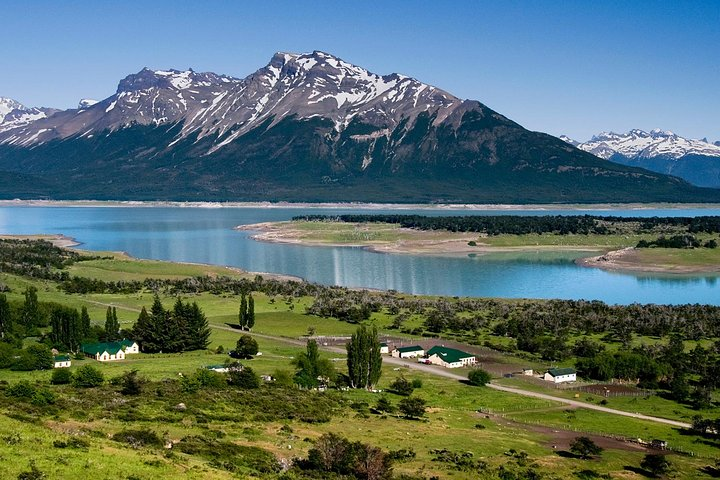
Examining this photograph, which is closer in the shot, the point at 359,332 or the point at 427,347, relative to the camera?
the point at 359,332

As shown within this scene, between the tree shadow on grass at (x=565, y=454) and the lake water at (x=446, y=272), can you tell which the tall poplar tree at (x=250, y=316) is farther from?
the tree shadow on grass at (x=565, y=454)

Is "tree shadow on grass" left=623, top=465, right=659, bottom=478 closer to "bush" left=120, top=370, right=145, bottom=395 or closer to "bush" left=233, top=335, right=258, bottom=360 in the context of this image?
"bush" left=120, top=370, right=145, bottom=395

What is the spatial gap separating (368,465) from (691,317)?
209 feet

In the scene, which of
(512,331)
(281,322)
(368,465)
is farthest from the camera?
(281,322)

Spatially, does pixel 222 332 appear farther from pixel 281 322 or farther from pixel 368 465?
pixel 368 465

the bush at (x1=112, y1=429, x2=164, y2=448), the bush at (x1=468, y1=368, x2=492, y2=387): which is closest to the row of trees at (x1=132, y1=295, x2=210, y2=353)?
the bush at (x1=468, y1=368, x2=492, y2=387)

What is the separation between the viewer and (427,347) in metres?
71.7

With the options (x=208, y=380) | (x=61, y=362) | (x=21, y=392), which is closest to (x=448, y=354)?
(x=208, y=380)

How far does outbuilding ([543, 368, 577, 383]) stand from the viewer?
5966cm

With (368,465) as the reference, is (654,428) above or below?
below

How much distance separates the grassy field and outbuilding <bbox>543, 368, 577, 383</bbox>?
4.67 m

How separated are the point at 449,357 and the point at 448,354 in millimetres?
477

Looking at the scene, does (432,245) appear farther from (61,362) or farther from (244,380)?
(244,380)

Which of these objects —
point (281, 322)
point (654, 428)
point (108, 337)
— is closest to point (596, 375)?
point (654, 428)
